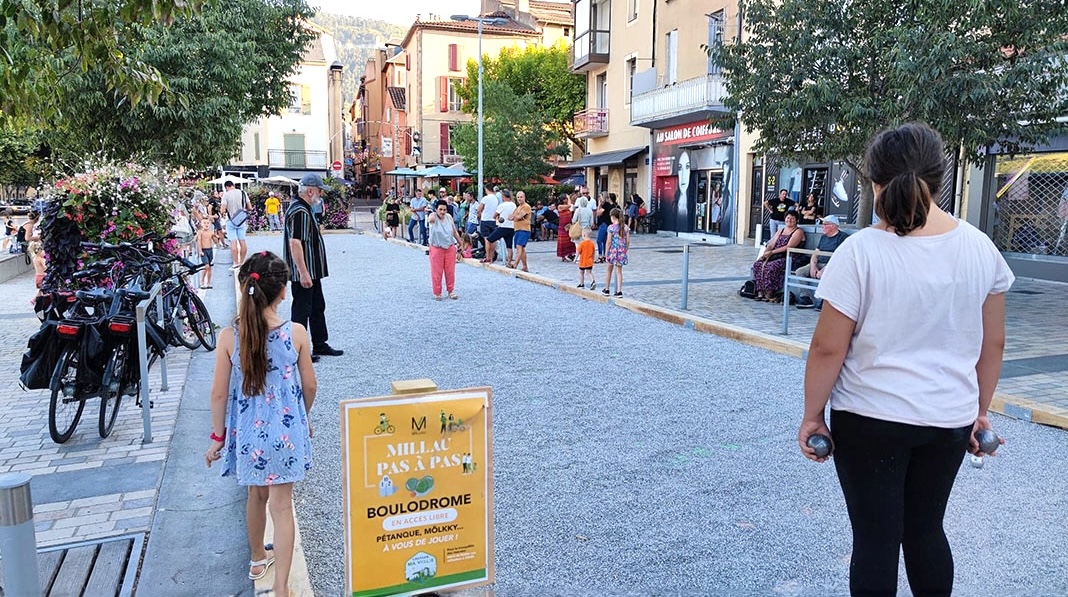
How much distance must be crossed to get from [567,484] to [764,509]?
108cm

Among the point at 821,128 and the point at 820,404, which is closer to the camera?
the point at 820,404

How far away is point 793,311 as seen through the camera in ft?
35.1

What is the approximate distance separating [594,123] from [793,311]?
2328 centimetres

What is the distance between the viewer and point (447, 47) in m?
53.2

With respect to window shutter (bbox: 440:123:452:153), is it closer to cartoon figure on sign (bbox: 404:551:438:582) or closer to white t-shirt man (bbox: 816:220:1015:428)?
cartoon figure on sign (bbox: 404:551:438:582)

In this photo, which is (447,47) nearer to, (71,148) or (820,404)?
(71,148)

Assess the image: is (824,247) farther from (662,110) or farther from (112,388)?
(662,110)

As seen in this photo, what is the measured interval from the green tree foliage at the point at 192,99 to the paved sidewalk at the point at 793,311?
7683mm

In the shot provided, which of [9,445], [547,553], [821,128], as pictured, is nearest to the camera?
[547,553]

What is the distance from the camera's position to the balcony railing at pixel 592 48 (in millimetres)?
31453

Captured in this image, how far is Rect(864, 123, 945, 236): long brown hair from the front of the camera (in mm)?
2281

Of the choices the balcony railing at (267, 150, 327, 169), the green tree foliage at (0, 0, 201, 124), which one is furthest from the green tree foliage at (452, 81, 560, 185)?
the balcony railing at (267, 150, 327, 169)

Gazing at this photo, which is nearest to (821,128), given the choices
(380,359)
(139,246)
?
(380,359)

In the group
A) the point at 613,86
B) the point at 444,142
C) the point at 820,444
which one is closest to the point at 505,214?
the point at 820,444
